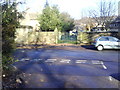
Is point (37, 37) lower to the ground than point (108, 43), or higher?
higher

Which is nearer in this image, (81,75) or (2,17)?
(2,17)

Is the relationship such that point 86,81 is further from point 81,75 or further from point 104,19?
point 104,19

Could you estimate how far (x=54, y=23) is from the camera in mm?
26891

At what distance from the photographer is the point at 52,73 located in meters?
7.21

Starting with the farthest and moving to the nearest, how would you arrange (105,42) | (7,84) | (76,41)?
(76,41), (105,42), (7,84)

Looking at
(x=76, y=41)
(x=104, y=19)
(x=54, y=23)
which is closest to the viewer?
(x=76, y=41)

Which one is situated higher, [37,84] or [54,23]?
[54,23]

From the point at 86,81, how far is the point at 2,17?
4.19m

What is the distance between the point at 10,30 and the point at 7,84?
2120mm

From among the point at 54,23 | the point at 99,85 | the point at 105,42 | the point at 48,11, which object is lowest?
the point at 99,85

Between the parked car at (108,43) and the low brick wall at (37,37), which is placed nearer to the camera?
the parked car at (108,43)

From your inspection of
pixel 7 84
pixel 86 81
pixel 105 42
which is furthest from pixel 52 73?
pixel 105 42

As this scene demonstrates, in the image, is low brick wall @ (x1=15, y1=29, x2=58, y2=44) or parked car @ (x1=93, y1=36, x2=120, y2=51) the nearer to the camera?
parked car @ (x1=93, y1=36, x2=120, y2=51)

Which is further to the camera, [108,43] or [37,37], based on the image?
[37,37]
